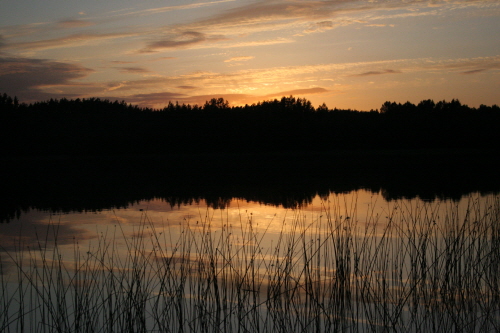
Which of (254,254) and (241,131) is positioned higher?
(241,131)

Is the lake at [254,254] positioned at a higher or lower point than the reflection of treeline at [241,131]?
lower

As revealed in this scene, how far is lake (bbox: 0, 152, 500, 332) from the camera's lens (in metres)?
4.20

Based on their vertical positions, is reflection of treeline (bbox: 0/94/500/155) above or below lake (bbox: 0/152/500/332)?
above

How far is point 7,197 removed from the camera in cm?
1572

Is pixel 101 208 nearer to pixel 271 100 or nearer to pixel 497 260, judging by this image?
pixel 497 260

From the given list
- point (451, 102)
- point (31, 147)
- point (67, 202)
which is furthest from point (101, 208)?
point (451, 102)

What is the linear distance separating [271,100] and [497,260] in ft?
232

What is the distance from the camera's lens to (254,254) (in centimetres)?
492

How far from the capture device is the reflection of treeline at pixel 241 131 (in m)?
49.2

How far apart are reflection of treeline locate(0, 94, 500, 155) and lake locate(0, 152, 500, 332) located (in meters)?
29.0

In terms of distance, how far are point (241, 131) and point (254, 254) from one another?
50329 millimetres

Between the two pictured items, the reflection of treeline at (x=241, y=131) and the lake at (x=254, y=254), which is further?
the reflection of treeline at (x=241, y=131)

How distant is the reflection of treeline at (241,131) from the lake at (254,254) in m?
29.0

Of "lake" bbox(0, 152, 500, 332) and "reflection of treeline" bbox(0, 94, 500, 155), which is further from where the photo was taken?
"reflection of treeline" bbox(0, 94, 500, 155)
